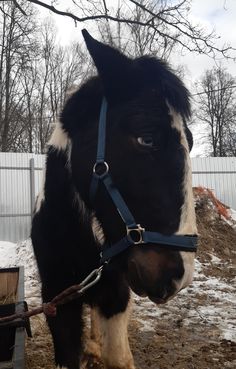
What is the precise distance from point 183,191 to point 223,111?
36370 millimetres

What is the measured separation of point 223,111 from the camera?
3641cm

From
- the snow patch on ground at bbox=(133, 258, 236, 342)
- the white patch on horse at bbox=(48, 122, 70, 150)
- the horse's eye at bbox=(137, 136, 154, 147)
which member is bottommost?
the snow patch on ground at bbox=(133, 258, 236, 342)

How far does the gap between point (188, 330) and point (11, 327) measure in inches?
110

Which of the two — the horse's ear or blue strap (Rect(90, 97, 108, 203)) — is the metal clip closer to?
blue strap (Rect(90, 97, 108, 203))

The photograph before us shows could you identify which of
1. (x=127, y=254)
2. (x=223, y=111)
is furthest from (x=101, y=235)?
(x=223, y=111)

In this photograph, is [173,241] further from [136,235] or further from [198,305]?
[198,305]

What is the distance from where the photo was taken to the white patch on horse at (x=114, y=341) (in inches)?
122

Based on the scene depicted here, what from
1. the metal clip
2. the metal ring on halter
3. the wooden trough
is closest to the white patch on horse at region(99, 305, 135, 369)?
the wooden trough

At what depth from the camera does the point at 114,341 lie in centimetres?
313

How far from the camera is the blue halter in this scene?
1.85 m

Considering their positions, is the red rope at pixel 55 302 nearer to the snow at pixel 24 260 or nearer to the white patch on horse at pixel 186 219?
the white patch on horse at pixel 186 219

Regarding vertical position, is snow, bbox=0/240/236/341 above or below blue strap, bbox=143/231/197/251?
below

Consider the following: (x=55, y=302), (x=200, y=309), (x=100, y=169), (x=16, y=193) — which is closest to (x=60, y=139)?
(x=100, y=169)

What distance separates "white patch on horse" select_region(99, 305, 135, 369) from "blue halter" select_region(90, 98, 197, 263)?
1.08 m
